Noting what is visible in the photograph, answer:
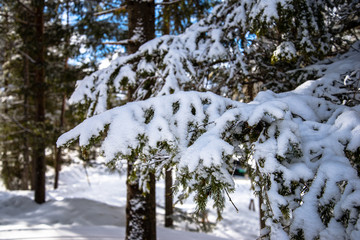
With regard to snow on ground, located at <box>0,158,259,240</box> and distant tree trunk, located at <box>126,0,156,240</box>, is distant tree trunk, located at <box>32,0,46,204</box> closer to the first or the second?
snow on ground, located at <box>0,158,259,240</box>

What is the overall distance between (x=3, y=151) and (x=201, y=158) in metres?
14.9

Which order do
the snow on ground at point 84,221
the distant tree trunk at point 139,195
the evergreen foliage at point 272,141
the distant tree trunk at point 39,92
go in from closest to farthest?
the evergreen foliage at point 272,141 → the distant tree trunk at point 139,195 → the snow on ground at point 84,221 → the distant tree trunk at point 39,92

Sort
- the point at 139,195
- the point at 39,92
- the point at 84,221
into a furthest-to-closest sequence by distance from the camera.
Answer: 1. the point at 39,92
2. the point at 84,221
3. the point at 139,195

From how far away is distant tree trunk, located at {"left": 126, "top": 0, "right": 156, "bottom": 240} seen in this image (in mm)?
3949

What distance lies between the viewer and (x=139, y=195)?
3986 mm

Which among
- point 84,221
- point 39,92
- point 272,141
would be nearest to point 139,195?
point 272,141

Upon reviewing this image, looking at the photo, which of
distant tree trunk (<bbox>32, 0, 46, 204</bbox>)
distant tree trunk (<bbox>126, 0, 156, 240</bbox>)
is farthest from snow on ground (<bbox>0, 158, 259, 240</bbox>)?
Result: distant tree trunk (<bbox>126, 0, 156, 240</bbox>)

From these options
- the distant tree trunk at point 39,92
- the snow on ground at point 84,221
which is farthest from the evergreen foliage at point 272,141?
the distant tree trunk at point 39,92

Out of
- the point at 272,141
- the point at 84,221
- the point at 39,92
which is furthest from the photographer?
the point at 39,92

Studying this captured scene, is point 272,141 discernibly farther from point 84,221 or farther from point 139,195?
point 84,221

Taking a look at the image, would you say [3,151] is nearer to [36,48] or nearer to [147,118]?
[36,48]

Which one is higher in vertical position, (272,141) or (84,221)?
(272,141)

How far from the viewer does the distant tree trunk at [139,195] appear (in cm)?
395

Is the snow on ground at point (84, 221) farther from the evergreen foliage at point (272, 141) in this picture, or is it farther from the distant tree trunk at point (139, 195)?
the evergreen foliage at point (272, 141)
